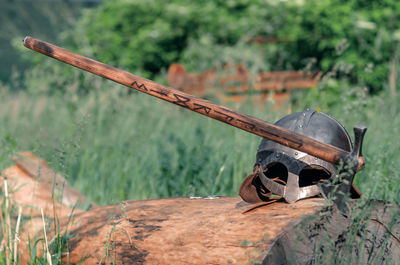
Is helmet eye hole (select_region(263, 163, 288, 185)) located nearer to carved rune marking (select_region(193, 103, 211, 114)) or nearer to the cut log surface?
the cut log surface

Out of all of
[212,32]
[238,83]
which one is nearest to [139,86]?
[238,83]

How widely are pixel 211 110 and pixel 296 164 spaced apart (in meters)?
0.47

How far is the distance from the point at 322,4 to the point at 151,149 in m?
3.88

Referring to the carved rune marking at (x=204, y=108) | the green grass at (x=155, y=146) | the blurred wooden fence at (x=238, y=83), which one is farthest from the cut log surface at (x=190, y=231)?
the blurred wooden fence at (x=238, y=83)

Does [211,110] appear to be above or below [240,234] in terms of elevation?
above

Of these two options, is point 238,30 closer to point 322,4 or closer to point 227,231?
point 322,4

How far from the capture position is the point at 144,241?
205cm

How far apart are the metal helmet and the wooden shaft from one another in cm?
28

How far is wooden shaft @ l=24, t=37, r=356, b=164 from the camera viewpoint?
179cm

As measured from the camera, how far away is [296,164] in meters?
2.08

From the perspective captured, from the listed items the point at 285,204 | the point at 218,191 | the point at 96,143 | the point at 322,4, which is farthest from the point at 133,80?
the point at 322,4

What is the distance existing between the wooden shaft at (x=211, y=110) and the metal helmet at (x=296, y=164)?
28 centimetres

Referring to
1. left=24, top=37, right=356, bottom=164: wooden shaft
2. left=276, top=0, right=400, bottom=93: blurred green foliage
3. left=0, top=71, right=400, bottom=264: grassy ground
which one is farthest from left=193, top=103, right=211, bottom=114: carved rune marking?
left=276, top=0, right=400, bottom=93: blurred green foliage

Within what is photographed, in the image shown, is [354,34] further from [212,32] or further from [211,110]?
[211,110]
